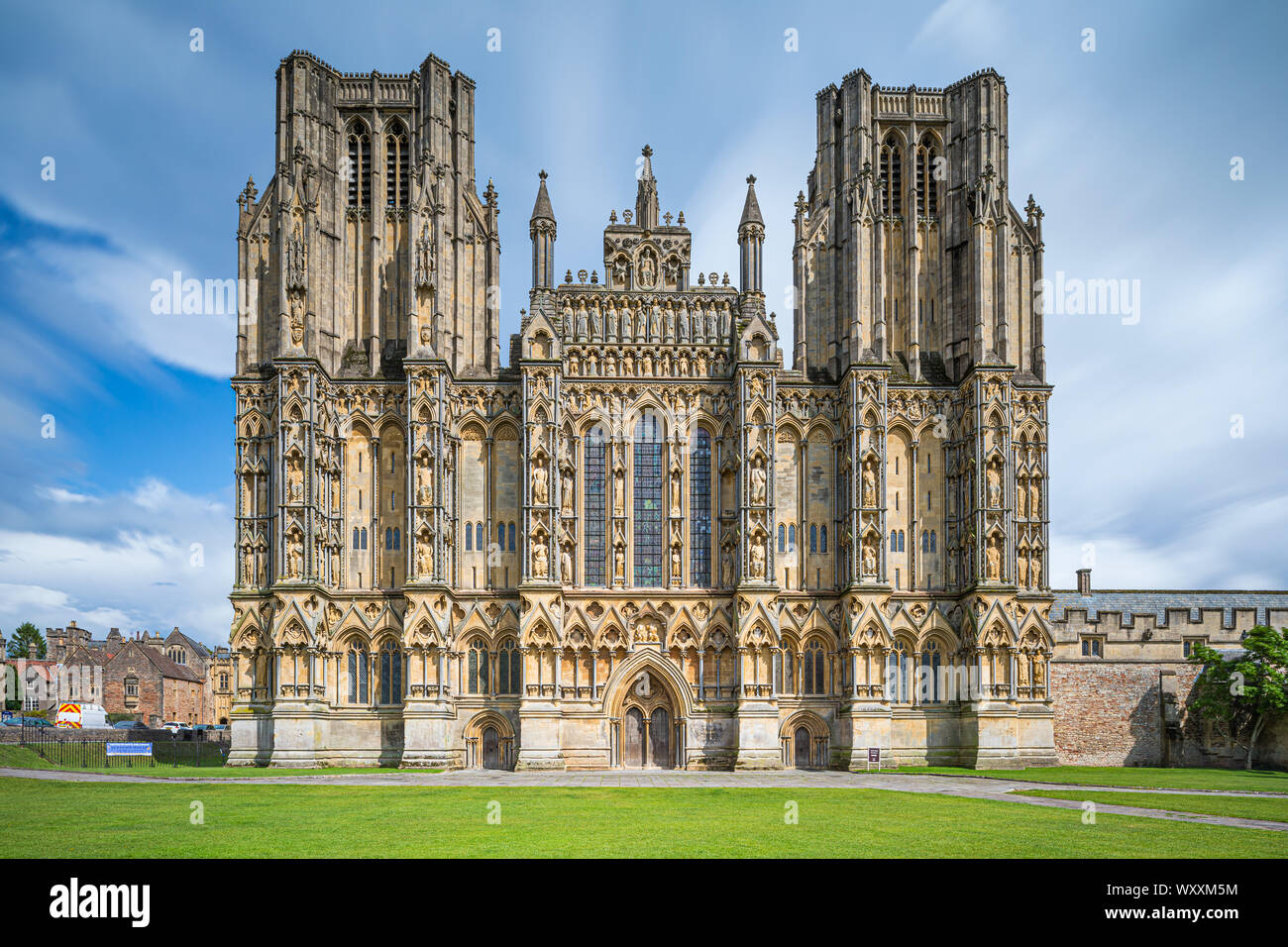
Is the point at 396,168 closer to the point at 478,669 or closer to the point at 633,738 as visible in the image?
the point at 478,669

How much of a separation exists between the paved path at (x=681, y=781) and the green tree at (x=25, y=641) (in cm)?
10587

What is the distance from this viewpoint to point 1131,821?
2636 cm

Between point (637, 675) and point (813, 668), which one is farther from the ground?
point (813, 668)

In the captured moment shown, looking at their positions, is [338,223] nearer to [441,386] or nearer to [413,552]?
[441,386]

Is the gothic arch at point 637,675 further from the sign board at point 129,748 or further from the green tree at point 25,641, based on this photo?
the green tree at point 25,641

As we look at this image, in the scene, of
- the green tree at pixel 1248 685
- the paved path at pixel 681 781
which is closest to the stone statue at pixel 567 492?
the paved path at pixel 681 781

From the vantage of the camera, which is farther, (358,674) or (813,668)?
(813,668)

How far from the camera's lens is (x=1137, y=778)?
151 feet

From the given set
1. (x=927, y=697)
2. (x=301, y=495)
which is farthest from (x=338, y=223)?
(x=927, y=697)

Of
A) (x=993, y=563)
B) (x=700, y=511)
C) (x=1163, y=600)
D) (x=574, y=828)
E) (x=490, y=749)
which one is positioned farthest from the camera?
(x=1163, y=600)

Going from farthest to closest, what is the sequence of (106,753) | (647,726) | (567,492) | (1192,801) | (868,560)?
1. (106,753)
2. (567,492)
3. (647,726)
4. (868,560)
5. (1192,801)

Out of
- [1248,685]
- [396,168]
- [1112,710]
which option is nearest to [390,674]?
[396,168]

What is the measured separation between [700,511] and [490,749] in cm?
1590
